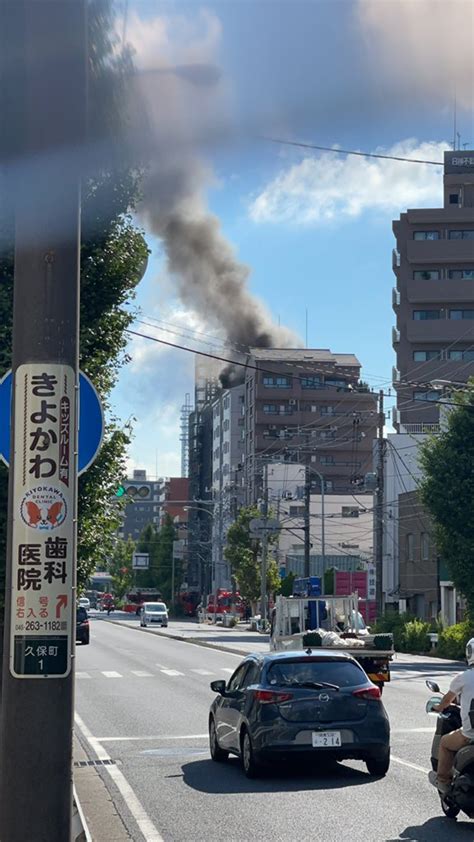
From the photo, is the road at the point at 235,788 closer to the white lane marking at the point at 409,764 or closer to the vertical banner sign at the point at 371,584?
the white lane marking at the point at 409,764

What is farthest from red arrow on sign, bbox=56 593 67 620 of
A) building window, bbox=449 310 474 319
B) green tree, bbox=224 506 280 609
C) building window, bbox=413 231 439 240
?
building window, bbox=449 310 474 319

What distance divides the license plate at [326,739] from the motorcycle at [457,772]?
9.47 ft

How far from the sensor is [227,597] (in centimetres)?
11381

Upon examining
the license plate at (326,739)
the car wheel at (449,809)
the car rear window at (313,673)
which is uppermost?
the car rear window at (313,673)

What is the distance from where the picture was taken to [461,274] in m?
103

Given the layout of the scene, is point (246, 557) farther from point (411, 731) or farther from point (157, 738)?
point (157, 738)

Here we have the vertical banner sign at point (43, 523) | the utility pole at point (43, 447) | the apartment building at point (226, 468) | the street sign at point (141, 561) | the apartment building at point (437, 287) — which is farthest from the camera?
the street sign at point (141, 561)

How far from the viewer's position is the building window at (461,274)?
102194 mm

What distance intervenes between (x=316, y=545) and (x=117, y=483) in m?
97.1

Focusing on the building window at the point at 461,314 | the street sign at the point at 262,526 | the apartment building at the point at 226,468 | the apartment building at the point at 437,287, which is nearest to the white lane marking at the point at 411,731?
the street sign at the point at 262,526

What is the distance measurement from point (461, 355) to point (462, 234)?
9565 mm

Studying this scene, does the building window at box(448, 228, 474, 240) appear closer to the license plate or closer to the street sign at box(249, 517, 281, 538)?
the street sign at box(249, 517, 281, 538)

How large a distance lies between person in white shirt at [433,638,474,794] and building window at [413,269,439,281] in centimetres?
9220

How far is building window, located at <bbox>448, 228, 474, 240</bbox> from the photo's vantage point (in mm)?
101688
